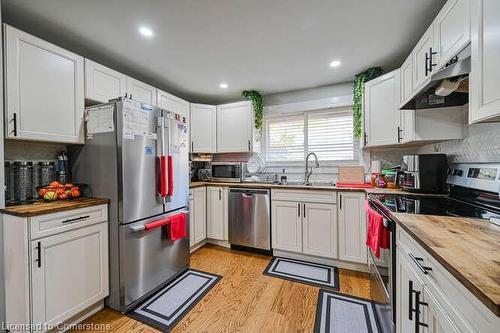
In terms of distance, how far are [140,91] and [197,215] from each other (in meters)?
1.71

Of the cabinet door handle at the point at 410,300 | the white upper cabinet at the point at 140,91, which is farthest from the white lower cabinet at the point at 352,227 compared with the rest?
the white upper cabinet at the point at 140,91

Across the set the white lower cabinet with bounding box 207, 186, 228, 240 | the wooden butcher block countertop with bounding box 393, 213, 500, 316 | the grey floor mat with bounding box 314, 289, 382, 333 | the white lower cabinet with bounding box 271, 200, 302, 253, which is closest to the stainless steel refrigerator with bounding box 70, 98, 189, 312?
the white lower cabinet with bounding box 207, 186, 228, 240

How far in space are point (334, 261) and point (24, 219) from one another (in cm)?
279

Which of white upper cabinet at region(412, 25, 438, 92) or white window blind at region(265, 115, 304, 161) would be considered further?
white window blind at region(265, 115, 304, 161)

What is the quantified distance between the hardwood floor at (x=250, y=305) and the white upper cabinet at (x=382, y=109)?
1529 mm

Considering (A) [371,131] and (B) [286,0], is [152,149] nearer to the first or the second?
(B) [286,0]

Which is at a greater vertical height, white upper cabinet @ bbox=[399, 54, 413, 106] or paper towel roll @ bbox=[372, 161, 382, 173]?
white upper cabinet @ bbox=[399, 54, 413, 106]

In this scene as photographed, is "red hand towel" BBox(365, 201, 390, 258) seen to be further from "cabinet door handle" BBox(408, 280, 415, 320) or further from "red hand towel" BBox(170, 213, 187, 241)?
"red hand towel" BBox(170, 213, 187, 241)

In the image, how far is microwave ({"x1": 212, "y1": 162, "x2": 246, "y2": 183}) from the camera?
3.14 m

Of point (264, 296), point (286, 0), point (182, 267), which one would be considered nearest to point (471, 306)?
point (264, 296)

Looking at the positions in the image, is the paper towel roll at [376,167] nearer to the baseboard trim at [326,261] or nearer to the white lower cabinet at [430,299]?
the baseboard trim at [326,261]

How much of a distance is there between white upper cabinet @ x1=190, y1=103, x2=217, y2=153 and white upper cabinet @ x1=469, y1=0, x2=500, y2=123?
291cm

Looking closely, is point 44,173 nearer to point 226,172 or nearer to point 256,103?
point 226,172

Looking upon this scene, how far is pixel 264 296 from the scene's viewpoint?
192 centimetres
